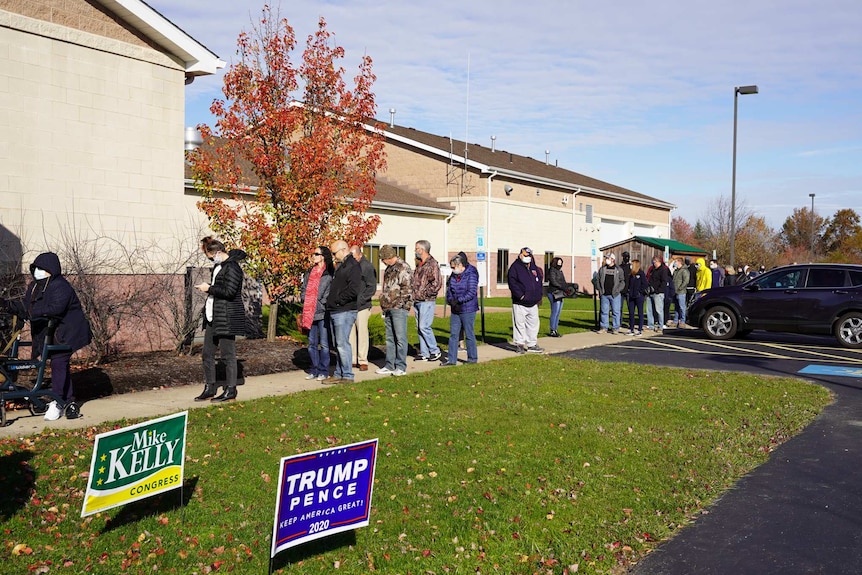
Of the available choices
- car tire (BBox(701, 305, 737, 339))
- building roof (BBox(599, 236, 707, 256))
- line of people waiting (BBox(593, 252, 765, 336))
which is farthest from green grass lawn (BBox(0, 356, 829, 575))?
building roof (BBox(599, 236, 707, 256))

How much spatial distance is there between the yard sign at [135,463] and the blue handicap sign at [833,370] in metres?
11.1

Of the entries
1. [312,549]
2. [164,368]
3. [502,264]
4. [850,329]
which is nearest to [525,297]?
[164,368]

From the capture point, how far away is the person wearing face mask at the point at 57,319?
8.55 meters

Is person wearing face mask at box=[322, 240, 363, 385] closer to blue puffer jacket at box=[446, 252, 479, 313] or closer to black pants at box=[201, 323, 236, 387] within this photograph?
black pants at box=[201, 323, 236, 387]

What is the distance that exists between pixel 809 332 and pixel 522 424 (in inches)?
460

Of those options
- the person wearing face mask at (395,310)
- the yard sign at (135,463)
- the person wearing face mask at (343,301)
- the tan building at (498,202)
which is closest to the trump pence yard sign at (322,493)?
the yard sign at (135,463)

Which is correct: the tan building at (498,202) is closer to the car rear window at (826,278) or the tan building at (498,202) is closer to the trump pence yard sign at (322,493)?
the car rear window at (826,278)

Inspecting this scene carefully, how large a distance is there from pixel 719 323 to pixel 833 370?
5.39 m

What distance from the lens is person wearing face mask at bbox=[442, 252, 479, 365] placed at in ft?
43.7

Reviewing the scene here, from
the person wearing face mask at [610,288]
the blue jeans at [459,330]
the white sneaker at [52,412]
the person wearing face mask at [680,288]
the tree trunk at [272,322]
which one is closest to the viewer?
the white sneaker at [52,412]

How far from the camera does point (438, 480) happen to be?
6531 millimetres

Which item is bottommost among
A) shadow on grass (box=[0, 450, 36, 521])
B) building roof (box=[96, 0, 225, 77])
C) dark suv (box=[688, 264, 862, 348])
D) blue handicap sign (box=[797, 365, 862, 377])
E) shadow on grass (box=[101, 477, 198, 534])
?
shadow on grass (box=[101, 477, 198, 534])

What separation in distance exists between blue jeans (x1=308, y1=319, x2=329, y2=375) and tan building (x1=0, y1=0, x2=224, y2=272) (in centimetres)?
A: 400

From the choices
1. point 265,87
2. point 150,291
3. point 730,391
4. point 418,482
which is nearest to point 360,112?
point 265,87
